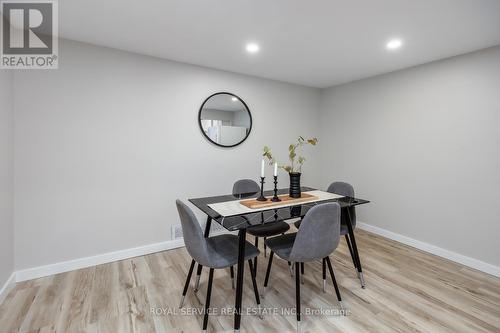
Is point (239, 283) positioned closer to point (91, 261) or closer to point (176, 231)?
point (176, 231)

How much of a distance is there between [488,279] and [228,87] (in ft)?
11.8

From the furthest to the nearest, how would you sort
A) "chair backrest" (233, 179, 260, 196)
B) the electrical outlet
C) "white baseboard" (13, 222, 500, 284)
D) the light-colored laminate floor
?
the electrical outlet
"chair backrest" (233, 179, 260, 196)
"white baseboard" (13, 222, 500, 284)
the light-colored laminate floor

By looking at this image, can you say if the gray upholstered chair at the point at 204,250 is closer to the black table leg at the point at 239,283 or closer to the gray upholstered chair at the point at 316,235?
the black table leg at the point at 239,283

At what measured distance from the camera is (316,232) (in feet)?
5.15

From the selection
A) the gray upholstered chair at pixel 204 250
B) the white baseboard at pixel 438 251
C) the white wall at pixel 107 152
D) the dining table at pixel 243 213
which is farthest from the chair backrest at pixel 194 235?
the white baseboard at pixel 438 251

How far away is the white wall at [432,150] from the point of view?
2.40 m

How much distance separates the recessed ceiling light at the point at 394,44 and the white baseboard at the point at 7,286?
4.10 m

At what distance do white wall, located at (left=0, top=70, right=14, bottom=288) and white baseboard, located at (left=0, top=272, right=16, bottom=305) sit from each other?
3 centimetres

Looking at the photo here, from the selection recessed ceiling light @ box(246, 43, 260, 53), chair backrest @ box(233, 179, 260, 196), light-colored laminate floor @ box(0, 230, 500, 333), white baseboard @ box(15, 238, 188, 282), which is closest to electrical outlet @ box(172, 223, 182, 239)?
white baseboard @ box(15, 238, 188, 282)

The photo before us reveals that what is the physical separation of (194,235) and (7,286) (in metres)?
1.84

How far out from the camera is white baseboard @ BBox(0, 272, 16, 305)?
187 centimetres

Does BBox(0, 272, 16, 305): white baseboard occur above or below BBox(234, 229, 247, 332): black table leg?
below

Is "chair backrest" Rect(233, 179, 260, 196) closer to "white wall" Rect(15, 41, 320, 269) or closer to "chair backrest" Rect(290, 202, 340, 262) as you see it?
"white wall" Rect(15, 41, 320, 269)

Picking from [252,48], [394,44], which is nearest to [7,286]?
[252,48]
